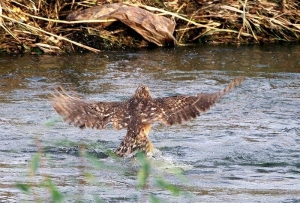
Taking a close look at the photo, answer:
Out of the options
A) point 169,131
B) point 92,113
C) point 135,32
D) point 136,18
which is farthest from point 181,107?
point 135,32

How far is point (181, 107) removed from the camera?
7.06 meters

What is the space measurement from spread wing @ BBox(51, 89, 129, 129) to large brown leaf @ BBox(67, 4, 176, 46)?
474cm

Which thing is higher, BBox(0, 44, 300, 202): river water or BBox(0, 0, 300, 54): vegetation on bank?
BBox(0, 0, 300, 54): vegetation on bank

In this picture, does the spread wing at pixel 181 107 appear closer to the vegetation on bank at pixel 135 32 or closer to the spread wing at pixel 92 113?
the spread wing at pixel 92 113

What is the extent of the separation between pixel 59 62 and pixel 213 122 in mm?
3407

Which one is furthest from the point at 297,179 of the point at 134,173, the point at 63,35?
the point at 63,35

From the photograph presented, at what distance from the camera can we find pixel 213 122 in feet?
27.5

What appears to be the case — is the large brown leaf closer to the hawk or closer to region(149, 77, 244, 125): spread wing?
the hawk

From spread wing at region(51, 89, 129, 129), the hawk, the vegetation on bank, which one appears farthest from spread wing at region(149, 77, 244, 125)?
the vegetation on bank

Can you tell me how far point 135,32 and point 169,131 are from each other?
14.0ft

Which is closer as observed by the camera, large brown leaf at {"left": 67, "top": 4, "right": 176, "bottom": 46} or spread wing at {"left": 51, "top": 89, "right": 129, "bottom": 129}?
spread wing at {"left": 51, "top": 89, "right": 129, "bottom": 129}

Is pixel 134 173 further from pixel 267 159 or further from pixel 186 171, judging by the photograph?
pixel 267 159

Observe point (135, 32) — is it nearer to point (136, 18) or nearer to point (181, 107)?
point (136, 18)

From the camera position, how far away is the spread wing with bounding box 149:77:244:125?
22.8 ft
